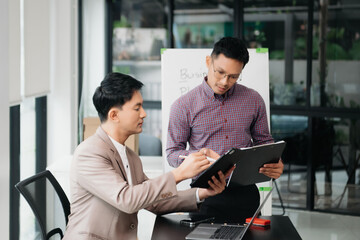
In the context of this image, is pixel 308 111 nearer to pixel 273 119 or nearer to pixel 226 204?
pixel 273 119

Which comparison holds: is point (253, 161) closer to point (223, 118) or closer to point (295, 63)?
point (223, 118)

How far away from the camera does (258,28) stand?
5.96m

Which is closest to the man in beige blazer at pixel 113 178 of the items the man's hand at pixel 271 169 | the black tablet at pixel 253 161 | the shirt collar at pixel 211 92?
Answer: the black tablet at pixel 253 161

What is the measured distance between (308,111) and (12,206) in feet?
10.2

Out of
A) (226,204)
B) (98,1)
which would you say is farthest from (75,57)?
(226,204)

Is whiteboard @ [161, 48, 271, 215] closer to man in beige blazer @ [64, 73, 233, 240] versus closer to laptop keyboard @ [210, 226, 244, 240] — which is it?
man in beige blazer @ [64, 73, 233, 240]

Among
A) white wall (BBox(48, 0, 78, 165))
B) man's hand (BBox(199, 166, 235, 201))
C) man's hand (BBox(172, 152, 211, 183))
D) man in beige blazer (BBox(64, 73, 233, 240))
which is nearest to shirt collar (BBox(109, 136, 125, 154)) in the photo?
man in beige blazer (BBox(64, 73, 233, 240))

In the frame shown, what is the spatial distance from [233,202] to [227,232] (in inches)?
25.2

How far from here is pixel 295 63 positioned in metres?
5.91

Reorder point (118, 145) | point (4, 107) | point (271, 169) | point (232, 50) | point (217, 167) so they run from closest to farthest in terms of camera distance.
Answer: point (217, 167) < point (118, 145) < point (271, 169) < point (232, 50) < point (4, 107)

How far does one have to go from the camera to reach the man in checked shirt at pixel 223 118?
3.02m

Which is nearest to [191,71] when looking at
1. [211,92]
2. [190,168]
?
[211,92]

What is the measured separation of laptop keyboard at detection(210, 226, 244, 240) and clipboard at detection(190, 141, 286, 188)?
0.21m

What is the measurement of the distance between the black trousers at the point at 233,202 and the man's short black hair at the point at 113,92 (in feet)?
2.44
